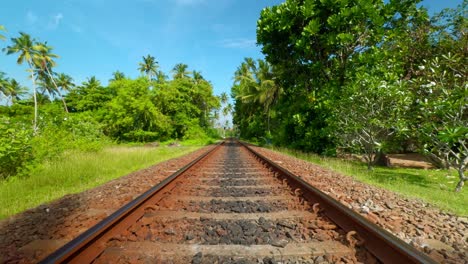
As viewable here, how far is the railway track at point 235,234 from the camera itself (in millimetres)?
2205

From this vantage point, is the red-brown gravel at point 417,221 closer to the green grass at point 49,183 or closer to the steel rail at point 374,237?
the steel rail at point 374,237

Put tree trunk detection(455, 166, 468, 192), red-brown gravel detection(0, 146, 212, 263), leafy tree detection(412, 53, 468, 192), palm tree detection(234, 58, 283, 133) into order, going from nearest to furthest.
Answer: red-brown gravel detection(0, 146, 212, 263) → leafy tree detection(412, 53, 468, 192) → tree trunk detection(455, 166, 468, 192) → palm tree detection(234, 58, 283, 133)

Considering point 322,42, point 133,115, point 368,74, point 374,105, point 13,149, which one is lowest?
point 13,149

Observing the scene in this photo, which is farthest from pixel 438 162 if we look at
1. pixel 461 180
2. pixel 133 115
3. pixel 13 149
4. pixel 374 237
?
pixel 133 115

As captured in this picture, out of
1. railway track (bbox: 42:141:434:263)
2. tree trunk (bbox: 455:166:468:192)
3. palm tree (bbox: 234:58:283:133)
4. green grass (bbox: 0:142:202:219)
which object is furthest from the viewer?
palm tree (bbox: 234:58:283:133)

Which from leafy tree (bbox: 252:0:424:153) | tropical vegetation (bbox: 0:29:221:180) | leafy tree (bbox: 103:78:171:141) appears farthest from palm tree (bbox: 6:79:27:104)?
leafy tree (bbox: 252:0:424:153)

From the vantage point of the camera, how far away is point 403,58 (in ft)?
39.4

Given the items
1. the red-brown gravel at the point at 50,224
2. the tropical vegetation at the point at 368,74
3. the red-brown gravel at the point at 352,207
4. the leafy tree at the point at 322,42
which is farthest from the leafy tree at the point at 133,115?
the red-brown gravel at the point at 352,207

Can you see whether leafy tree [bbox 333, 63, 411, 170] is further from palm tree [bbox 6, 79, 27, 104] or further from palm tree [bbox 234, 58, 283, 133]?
palm tree [bbox 6, 79, 27, 104]

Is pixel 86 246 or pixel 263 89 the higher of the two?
pixel 263 89

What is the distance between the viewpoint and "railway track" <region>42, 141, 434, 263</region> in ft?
7.23

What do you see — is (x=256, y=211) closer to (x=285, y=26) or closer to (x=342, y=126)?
(x=342, y=126)

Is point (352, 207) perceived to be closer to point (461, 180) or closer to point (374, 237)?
point (374, 237)

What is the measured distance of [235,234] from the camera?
276cm
